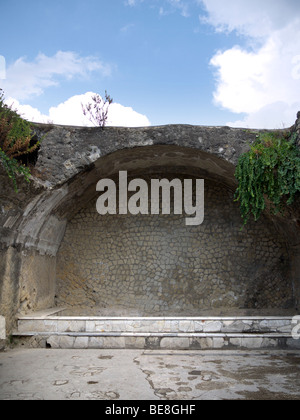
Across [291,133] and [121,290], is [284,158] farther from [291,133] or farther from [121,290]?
[121,290]

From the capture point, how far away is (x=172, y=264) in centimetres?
1002

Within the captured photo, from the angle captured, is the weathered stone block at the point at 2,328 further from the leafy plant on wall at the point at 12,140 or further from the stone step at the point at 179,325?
the leafy plant on wall at the point at 12,140

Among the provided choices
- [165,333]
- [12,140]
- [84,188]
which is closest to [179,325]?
[165,333]

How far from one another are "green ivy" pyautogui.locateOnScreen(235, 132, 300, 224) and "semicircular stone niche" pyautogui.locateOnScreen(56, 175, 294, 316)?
2827 millimetres

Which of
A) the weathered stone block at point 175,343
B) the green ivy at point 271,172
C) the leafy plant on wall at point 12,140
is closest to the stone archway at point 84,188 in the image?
the leafy plant on wall at point 12,140

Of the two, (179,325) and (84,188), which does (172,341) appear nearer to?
(179,325)

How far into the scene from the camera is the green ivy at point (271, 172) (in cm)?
681

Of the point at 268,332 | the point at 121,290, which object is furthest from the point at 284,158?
the point at 121,290

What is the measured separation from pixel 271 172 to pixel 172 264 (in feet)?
13.3

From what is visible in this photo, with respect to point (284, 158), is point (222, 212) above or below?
below

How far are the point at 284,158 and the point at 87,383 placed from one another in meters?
4.99

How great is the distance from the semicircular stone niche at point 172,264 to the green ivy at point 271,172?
2.83 metres

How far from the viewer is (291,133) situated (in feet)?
24.2
